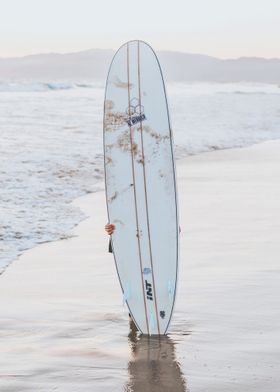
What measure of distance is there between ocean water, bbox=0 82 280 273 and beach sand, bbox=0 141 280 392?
1028 millimetres

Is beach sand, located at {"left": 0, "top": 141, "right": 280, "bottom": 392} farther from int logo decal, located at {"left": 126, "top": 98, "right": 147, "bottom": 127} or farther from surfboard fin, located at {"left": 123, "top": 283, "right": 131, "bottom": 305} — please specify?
int logo decal, located at {"left": 126, "top": 98, "right": 147, "bottom": 127}

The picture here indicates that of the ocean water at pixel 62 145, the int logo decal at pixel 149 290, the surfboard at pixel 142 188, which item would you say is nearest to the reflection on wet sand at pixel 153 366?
the surfboard at pixel 142 188

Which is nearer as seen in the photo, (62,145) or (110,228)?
(110,228)

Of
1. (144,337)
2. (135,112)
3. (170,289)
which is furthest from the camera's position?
(135,112)

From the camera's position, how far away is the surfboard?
6617 mm

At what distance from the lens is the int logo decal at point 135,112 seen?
693cm

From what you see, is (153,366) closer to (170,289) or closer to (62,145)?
(170,289)

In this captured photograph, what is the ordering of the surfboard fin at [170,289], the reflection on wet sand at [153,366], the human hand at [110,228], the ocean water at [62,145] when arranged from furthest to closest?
the ocean water at [62,145] < the human hand at [110,228] < the surfboard fin at [170,289] < the reflection on wet sand at [153,366]

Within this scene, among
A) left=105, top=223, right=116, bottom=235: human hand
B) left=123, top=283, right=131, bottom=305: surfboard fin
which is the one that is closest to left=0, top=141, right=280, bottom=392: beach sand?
left=123, top=283, right=131, bottom=305: surfboard fin

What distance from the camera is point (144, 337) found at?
6305 millimetres

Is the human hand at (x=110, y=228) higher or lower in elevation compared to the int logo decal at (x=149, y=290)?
higher

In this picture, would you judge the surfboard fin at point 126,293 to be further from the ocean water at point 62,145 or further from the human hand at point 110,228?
the ocean water at point 62,145

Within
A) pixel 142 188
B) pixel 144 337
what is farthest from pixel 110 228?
pixel 144 337

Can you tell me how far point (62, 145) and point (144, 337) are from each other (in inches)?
624
